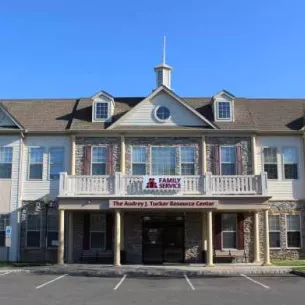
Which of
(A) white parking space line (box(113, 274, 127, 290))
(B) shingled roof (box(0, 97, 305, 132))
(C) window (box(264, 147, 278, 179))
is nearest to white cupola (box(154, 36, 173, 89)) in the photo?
(B) shingled roof (box(0, 97, 305, 132))

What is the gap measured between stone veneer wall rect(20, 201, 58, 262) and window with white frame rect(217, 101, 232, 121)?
10.3m

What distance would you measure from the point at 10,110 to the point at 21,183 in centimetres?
486

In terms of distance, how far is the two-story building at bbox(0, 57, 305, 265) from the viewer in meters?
27.4

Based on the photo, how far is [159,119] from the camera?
2823cm

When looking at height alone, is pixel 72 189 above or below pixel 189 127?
below

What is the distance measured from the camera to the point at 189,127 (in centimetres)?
2805

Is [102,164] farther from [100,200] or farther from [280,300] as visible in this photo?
[280,300]

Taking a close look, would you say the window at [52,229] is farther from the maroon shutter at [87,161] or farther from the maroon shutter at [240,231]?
the maroon shutter at [240,231]

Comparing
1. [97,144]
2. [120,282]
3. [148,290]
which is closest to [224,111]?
[97,144]

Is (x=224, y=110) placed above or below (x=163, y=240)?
above

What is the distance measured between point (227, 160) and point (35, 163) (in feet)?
34.0

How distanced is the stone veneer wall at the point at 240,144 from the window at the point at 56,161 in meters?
7.87

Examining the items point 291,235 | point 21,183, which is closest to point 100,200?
point 21,183

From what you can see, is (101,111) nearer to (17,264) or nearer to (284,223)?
(17,264)
